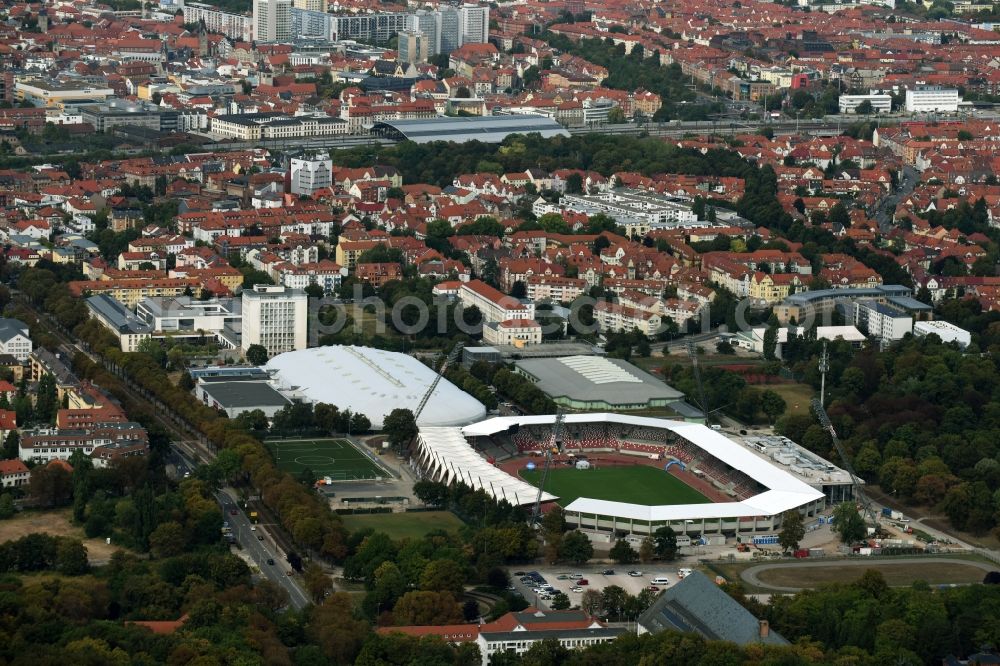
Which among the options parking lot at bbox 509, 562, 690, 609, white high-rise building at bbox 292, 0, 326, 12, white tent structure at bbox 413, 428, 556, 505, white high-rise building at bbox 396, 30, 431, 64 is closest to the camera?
parking lot at bbox 509, 562, 690, 609

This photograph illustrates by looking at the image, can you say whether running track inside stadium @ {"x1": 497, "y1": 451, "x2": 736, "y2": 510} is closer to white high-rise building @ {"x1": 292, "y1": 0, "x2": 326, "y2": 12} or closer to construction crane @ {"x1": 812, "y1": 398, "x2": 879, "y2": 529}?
construction crane @ {"x1": 812, "y1": 398, "x2": 879, "y2": 529}

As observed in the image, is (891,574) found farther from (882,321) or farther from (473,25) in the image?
(473,25)

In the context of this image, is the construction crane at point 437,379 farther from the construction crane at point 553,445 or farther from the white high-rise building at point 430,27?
the white high-rise building at point 430,27

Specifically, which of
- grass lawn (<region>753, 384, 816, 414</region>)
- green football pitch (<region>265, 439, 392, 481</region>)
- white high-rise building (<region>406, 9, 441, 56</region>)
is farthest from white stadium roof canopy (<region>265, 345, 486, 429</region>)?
white high-rise building (<region>406, 9, 441, 56</region>)

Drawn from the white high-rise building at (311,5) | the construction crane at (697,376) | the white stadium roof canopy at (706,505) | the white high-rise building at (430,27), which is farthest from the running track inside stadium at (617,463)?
the white high-rise building at (311,5)

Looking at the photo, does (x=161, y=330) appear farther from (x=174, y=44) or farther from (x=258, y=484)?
(x=174, y=44)
